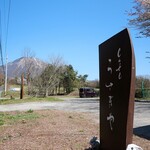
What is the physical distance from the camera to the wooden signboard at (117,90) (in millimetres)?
4327

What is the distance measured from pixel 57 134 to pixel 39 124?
1927mm

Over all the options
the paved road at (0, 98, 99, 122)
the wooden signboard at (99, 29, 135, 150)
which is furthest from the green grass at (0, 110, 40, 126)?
the wooden signboard at (99, 29, 135, 150)

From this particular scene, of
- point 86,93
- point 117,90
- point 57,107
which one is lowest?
point 57,107

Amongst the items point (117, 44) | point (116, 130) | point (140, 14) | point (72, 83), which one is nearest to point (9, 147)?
point (116, 130)

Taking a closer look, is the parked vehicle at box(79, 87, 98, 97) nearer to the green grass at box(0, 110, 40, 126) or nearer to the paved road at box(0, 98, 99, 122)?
the paved road at box(0, 98, 99, 122)

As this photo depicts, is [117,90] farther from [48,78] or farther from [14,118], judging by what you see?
[48,78]

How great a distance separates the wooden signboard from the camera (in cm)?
433

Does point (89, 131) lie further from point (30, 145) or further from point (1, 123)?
point (1, 123)

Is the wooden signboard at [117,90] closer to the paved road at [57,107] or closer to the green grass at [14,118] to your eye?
the green grass at [14,118]

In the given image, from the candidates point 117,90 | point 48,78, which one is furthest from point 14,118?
point 48,78

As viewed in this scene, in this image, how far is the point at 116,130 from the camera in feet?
15.9

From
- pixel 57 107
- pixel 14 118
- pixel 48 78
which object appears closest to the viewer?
pixel 14 118

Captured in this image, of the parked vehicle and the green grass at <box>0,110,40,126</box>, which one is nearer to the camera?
the green grass at <box>0,110,40,126</box>

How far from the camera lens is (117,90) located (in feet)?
15.8
